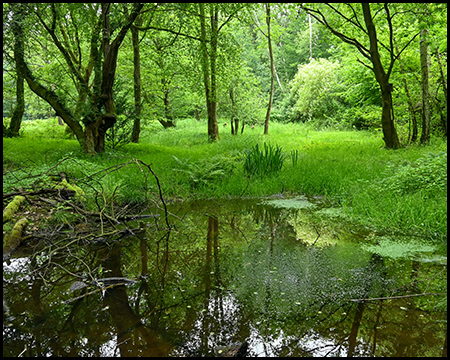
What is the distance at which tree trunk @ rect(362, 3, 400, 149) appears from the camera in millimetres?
8870

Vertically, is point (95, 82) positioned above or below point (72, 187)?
above

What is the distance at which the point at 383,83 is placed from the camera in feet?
29.9

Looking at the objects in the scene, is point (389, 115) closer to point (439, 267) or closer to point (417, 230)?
point (417, 230)

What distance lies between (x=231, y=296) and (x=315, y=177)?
4805 mm

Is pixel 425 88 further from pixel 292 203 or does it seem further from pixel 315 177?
pixel 292 203

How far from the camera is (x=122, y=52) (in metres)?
16.7

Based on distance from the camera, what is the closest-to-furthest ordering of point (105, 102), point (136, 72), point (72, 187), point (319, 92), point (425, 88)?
1. point (72, 187)
2. point (425, 88)
3. point (105, 102)
4. point (136, 72)
5. point (319, 92)

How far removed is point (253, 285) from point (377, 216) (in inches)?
107

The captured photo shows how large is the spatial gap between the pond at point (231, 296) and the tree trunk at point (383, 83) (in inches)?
237

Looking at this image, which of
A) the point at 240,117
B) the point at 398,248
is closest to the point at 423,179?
the point at 398,248

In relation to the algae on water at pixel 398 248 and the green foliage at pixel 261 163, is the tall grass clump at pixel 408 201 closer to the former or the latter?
the algae on water at pixel 398 248

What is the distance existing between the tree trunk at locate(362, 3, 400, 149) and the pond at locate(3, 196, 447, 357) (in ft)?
19.8

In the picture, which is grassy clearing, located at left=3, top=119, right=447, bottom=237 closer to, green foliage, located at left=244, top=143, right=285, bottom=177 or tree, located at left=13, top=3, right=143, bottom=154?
green foliage, located at left=244, top=143, right=285, bottom=177

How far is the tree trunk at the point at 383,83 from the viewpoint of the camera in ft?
29.1
